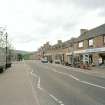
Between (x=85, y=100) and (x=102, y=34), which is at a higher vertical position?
(x=102, y=34)

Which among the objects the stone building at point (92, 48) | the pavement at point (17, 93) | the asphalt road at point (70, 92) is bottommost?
the pavement at point (17, 93)

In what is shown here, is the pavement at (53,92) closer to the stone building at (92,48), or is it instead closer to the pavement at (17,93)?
the pavement at (17,93)

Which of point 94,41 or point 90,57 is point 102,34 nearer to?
point 94,41

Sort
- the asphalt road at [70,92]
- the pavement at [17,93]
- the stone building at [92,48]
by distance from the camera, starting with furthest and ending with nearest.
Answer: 1. the stone building at [92,48]
2. the pavement at [17,93]
3. the asphalt road at [70,92]

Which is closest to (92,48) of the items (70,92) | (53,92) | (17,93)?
(53,92)

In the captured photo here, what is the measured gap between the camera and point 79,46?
6531 centimetres

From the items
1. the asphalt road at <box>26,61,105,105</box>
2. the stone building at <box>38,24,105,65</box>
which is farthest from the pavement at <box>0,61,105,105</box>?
the stone building at <box>38,24,105,65</box>

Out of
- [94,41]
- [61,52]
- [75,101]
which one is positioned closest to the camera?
[75,101]

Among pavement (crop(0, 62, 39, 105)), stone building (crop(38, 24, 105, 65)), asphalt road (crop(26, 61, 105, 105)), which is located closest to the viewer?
asphalt road (crop(26, 61, 105, 105))

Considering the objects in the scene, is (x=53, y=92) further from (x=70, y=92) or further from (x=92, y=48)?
(x=92, y=48)

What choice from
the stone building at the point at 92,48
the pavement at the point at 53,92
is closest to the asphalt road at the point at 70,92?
the pavement at the point at 53,92

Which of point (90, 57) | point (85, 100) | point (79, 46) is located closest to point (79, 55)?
point (79, 46)

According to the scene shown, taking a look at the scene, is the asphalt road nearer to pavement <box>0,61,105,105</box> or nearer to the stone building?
pavement <box>0,61,105,105</box>

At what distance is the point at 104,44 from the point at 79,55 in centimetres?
1735
